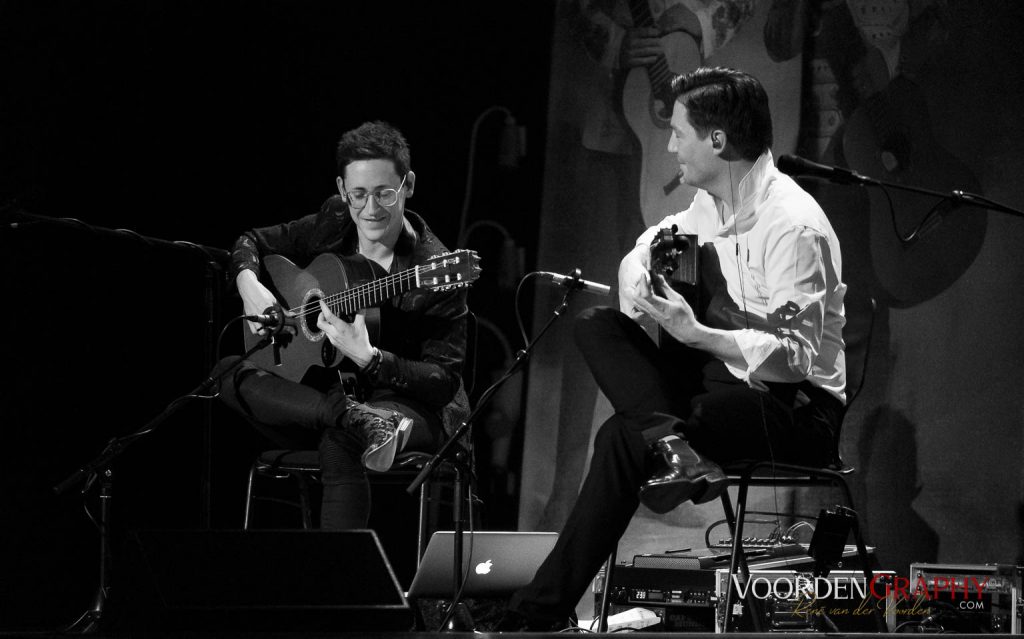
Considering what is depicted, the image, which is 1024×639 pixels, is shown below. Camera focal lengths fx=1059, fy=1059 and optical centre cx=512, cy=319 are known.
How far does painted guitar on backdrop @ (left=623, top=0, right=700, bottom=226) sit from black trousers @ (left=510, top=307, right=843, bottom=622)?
1.58 m

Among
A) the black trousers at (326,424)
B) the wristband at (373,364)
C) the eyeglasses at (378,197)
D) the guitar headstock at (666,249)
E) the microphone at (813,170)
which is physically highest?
the microphone at (813,170)

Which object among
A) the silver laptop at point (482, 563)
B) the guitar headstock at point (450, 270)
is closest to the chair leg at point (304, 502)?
the silver laptop at point (482, 563)

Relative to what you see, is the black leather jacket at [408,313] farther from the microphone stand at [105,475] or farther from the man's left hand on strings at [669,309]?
the man's left hand on strings at [669,309]

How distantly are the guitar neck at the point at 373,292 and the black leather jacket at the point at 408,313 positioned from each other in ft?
0.28

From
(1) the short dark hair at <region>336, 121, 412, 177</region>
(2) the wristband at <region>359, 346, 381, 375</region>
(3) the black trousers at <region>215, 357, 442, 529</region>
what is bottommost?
(3) the black trousers at <region>215, 357, 442, 529</region>

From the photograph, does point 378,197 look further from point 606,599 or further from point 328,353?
point 606,599

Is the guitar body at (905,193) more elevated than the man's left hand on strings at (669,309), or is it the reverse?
the guitar body at (905,193)

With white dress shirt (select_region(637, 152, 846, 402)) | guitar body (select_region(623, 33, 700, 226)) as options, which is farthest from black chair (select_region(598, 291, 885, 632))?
guitar body (select_region(623, 33, 700, 226))

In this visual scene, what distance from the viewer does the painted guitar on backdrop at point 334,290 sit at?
3.02m

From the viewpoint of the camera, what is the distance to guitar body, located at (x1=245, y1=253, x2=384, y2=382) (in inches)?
125

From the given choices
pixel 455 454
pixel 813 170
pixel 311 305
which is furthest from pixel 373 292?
pixel 813 170

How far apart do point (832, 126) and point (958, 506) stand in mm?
1447

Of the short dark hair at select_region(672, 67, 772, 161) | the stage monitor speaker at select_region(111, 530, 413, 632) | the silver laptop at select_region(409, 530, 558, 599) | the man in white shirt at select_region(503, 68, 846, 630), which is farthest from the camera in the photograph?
the silver laptop at select_region(409, 530, 558, 599)

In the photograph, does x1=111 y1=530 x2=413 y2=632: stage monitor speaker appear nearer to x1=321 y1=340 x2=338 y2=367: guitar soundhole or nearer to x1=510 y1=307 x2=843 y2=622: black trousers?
x1=510 y1=307 x2=843 y2=622: black trousers
